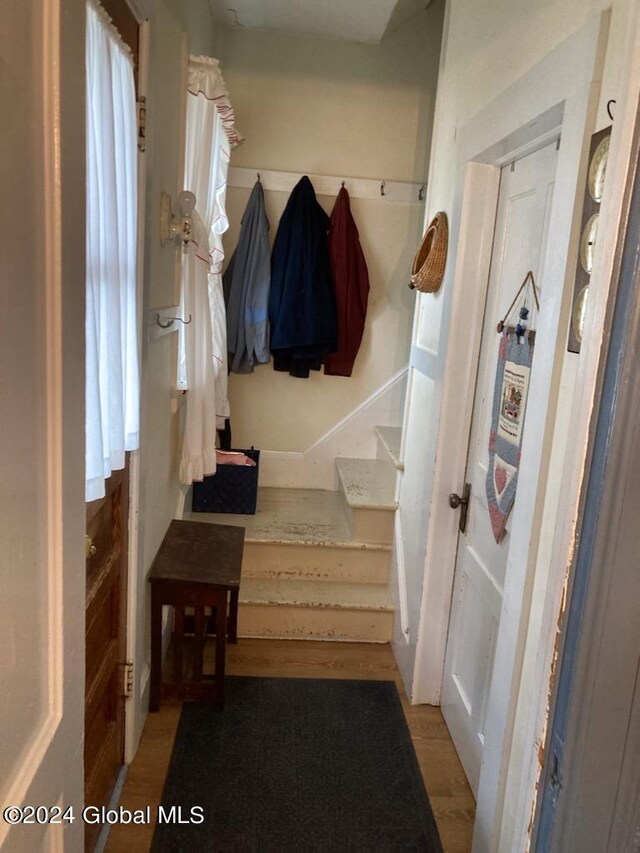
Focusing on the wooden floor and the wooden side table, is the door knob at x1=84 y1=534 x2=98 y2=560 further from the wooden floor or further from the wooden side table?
the wooden floor

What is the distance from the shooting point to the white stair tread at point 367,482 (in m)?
2.87

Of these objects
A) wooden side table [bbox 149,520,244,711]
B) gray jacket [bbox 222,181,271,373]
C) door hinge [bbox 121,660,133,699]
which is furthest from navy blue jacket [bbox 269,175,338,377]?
door hinge [bbox 121,660,133,699]

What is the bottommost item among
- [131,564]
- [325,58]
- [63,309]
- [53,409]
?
[131,564]

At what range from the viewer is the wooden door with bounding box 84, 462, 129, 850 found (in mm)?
1606

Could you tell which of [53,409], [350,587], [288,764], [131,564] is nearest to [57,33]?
[53,409]

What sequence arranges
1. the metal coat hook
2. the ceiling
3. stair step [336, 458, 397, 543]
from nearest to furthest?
the metal coat hook
the ceiling
stair step [336, 458, 397, 543]

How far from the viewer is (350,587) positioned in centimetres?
291

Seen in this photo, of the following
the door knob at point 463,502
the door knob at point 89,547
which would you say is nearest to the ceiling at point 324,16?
the door knob at point 463,502

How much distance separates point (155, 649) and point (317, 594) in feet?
2.69

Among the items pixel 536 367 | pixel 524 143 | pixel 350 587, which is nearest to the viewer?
pixel 536 367

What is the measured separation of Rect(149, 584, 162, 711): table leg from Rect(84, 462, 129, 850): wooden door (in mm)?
254

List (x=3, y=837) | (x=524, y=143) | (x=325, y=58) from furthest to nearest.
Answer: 1. (x=325, y=58)
2. (x=524, y=143)
3. (x=3, y=837)

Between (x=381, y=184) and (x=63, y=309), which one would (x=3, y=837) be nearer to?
(x=63, y=309)

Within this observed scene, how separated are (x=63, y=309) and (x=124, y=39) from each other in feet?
3.56
